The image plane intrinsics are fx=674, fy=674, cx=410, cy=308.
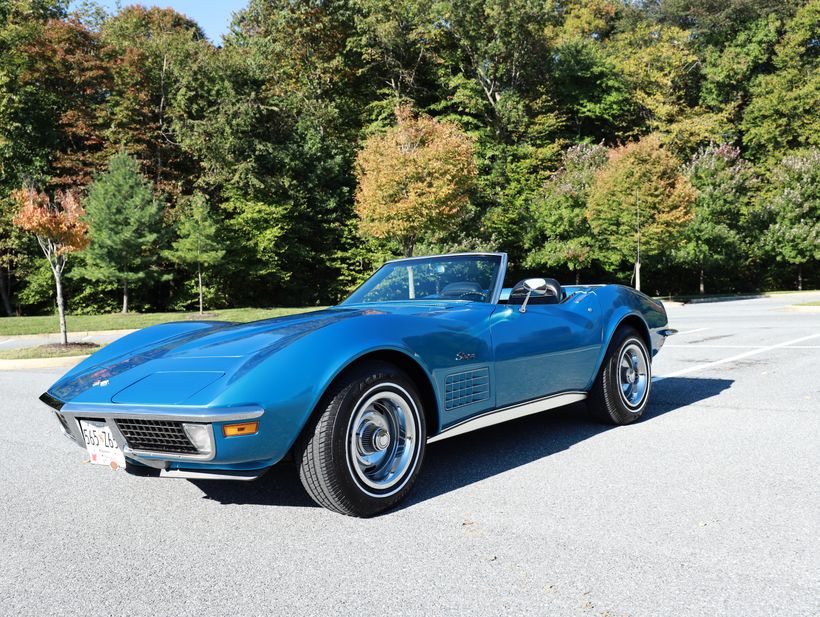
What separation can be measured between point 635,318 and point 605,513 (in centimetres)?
263

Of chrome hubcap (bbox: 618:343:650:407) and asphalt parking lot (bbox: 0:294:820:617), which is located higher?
chrome hubcap (bbox: 618:343:650:407)

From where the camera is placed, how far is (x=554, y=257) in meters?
34.0

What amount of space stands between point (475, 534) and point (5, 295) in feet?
117

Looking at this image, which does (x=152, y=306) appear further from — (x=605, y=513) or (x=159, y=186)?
(x=605, y=513)

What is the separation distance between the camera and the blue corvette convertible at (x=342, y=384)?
10.1 feet

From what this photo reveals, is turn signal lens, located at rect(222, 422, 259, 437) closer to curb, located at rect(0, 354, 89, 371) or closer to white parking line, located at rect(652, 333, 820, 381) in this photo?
white parking line, located at rect(652, 333, 820, 381)

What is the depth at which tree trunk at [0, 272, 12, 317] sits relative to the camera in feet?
106

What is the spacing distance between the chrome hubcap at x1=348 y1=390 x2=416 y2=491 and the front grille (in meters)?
0.78

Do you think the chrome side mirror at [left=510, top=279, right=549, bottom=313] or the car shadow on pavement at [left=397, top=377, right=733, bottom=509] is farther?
the chrome side mirror at [left=510, top=279, right=549, bottom=313]

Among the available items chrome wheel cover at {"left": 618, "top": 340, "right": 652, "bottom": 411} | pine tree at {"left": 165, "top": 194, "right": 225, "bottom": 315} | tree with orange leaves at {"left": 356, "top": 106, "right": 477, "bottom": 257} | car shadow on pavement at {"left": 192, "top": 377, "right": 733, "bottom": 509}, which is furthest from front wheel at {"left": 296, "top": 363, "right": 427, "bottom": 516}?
pine tree at {"left": 165, "top": 194, "right": 225, "bottom": 315}

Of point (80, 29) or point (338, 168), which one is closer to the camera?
point (80, 29)

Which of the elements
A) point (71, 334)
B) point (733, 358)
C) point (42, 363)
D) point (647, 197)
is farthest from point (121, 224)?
point (733, 358)

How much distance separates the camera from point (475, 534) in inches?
122

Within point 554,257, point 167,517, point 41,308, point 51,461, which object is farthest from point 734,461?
point 41,308
